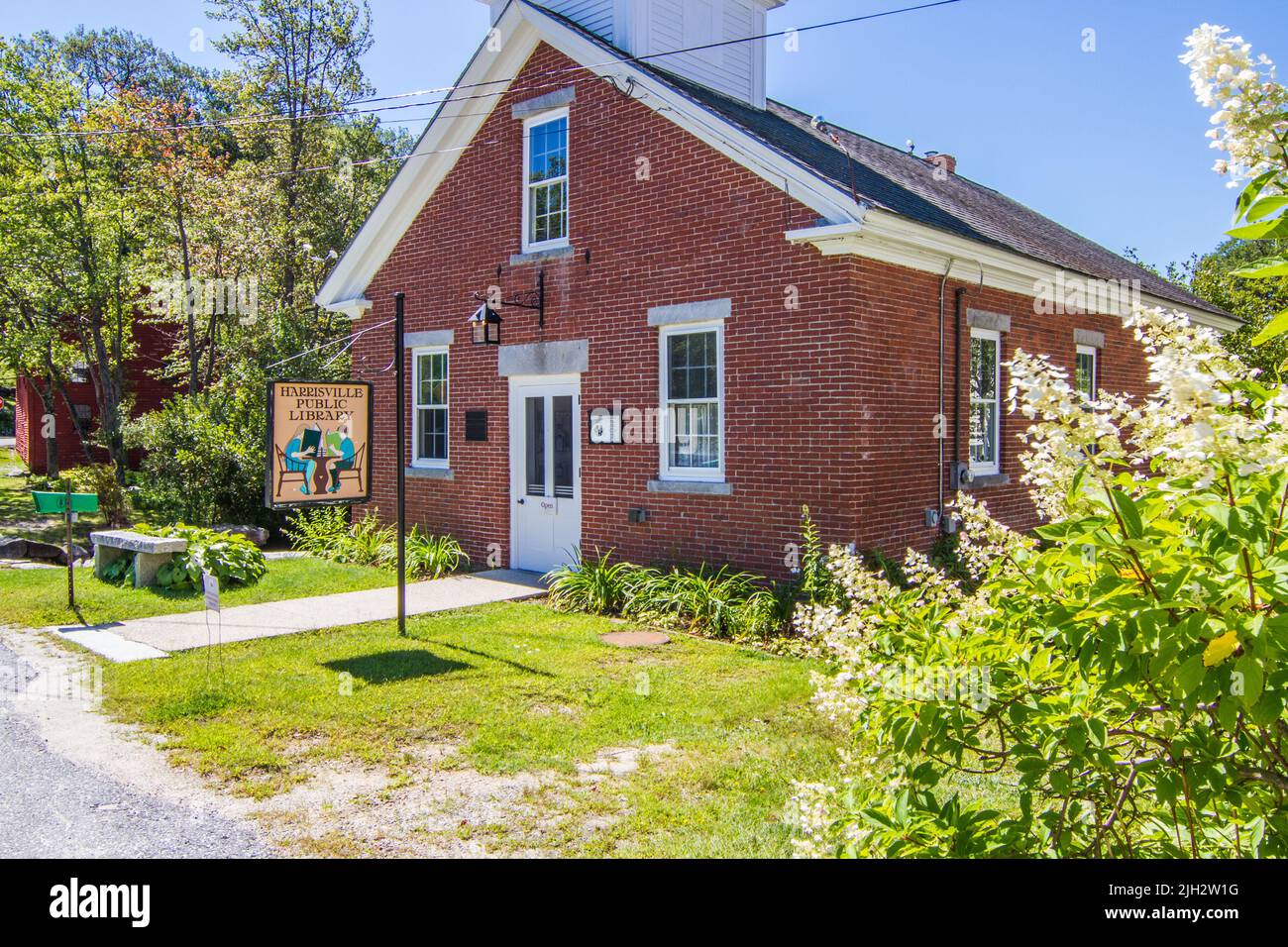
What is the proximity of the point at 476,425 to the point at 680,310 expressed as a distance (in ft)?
13.2

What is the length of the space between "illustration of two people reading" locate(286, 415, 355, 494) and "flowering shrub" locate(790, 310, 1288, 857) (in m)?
6.97

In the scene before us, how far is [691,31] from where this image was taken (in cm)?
1402

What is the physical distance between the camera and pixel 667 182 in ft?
37.8

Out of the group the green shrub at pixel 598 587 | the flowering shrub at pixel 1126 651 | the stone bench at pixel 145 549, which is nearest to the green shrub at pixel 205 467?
the stone bench at pixel 145 549

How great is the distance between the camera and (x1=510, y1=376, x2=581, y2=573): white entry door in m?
12.9

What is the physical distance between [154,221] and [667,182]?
15.4 m

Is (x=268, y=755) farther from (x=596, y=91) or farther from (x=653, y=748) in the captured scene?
(x=596, y=91)

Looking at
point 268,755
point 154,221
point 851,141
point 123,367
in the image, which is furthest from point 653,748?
point 123,367

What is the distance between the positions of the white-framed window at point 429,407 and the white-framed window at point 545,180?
106 inches

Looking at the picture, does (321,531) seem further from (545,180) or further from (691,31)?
(691,31)

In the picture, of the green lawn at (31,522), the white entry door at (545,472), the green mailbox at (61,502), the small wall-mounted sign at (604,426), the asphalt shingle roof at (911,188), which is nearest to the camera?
the green mailbox at (61,502)

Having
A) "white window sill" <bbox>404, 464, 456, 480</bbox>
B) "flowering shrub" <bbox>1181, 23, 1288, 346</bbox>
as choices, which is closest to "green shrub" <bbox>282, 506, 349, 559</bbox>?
"white window sill" <bbox>404, 464, 456, 480</bbox>

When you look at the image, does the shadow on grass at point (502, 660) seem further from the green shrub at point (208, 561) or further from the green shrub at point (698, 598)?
the green shrub at point (208, 561)

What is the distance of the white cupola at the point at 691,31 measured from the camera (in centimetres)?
1327
